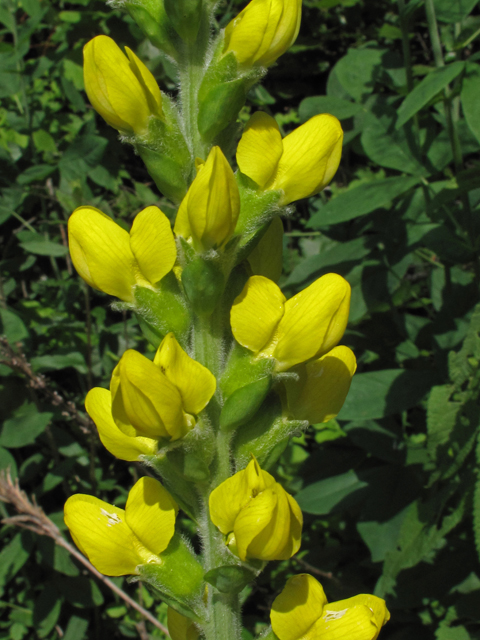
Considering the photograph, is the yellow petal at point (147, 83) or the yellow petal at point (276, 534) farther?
the yellow petal at point (147, 83)

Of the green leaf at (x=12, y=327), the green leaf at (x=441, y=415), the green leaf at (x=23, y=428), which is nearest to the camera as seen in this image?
the green leaf at (x=441, y=415)

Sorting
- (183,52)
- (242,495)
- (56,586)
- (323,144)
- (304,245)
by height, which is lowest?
(56,586)

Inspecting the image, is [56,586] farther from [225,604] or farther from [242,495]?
[242,495]

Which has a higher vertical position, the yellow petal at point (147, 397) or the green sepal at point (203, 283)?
the green sepal at point (203, 283)

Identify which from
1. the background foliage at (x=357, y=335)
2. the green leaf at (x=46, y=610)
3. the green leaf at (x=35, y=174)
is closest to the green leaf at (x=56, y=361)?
→ the background foliage at (x=357, y=335)

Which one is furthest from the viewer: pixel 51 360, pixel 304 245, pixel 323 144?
pixel 304 245

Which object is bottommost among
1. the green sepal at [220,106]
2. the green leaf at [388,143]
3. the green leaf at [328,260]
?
the green leaf at [328,260]

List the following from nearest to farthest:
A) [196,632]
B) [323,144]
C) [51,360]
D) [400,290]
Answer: [323,144] < [196,632] < [400,290] < [51,360]

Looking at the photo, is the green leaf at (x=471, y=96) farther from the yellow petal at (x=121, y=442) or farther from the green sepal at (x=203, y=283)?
the yellow petal at (x=121, y=442)

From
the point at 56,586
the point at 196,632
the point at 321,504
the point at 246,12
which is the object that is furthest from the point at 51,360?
the point at 246,12
